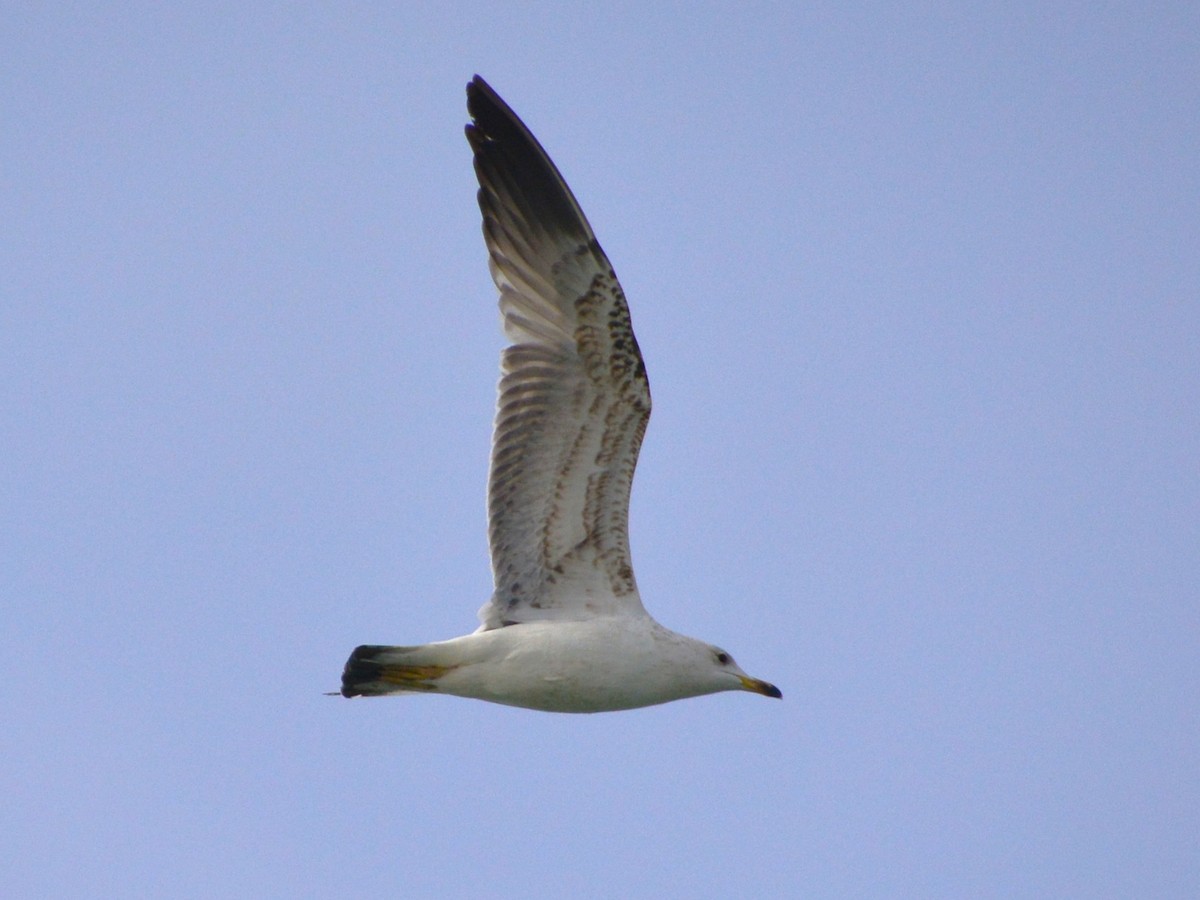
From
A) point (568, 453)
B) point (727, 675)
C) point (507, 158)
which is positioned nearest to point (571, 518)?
point (568, 453)

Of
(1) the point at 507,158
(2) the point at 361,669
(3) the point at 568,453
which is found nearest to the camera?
(2) the point at 361,669

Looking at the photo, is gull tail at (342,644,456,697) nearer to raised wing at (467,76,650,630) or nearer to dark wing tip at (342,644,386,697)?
dark wing tip at (342,644,386,697)

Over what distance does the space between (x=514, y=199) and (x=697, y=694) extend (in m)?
3.50

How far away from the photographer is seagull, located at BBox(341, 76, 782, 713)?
9039 millimetres

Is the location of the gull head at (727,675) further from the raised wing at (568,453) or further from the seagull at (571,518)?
the raised wing at (568,453)

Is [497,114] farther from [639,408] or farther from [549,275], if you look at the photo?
[639,408]

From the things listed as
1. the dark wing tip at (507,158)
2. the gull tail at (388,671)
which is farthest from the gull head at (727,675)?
the dark wing tip at (507,158)

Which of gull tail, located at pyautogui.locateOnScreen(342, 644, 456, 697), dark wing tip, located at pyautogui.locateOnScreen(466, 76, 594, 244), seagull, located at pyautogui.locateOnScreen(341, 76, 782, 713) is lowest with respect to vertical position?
gull tail, located at pyautogui.locateOnScreen(342, 644, 456, 697)

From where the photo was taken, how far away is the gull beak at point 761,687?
9.66m

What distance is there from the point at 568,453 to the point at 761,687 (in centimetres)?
202

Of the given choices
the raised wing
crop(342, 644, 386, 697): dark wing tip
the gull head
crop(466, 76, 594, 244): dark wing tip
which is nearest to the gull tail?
crop(342, 644, 386, 697): dark wing tip

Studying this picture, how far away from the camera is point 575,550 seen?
9.40 meters

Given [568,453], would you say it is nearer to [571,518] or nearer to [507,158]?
[571,518]

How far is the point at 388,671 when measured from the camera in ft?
29.4
